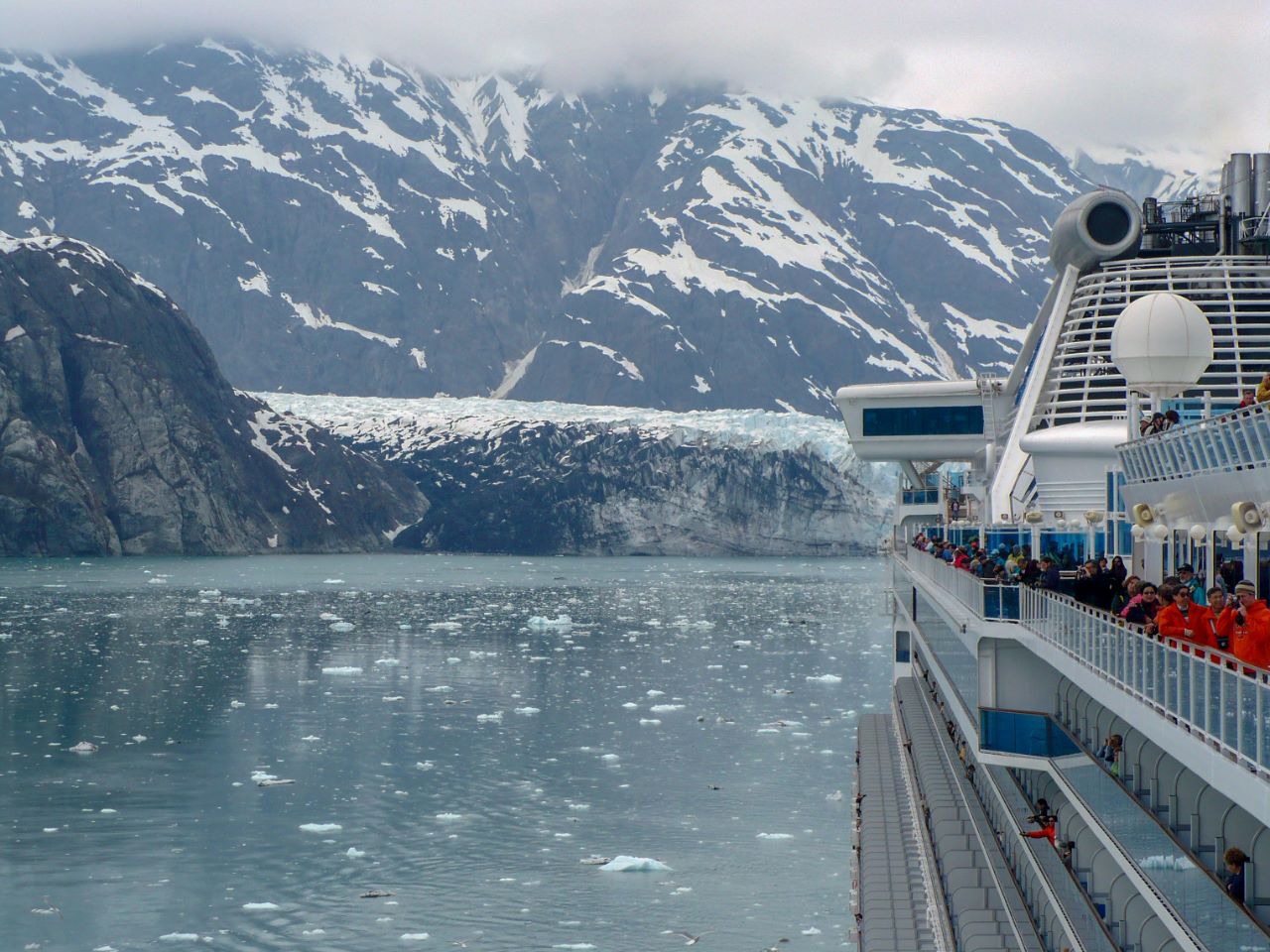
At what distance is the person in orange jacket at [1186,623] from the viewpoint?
10.9 metres

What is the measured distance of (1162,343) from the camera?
23406 mm

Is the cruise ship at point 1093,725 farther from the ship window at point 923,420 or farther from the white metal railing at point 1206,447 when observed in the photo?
the ship window at point 923,420

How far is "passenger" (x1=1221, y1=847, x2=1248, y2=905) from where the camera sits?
34.2 feet

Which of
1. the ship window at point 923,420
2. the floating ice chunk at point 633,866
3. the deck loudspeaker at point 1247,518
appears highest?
the ship window at point 923,420

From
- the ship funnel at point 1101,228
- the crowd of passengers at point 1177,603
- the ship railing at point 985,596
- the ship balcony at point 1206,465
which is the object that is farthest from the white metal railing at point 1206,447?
the ship funnel at point 1101,228

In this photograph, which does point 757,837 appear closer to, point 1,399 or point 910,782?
point 910,782

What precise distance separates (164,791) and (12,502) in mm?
114805

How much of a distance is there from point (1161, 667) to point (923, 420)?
45444mm

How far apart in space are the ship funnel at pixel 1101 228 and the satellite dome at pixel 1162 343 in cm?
3081

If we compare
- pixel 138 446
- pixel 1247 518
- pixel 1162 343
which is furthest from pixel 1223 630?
pixel 138 446

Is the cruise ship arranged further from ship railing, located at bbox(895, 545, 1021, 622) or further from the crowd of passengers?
the crowd of passengers

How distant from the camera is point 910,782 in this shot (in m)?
29.3

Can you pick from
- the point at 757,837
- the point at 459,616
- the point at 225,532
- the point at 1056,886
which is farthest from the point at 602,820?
the point at 225,532

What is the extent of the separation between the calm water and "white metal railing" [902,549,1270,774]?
7198mm
